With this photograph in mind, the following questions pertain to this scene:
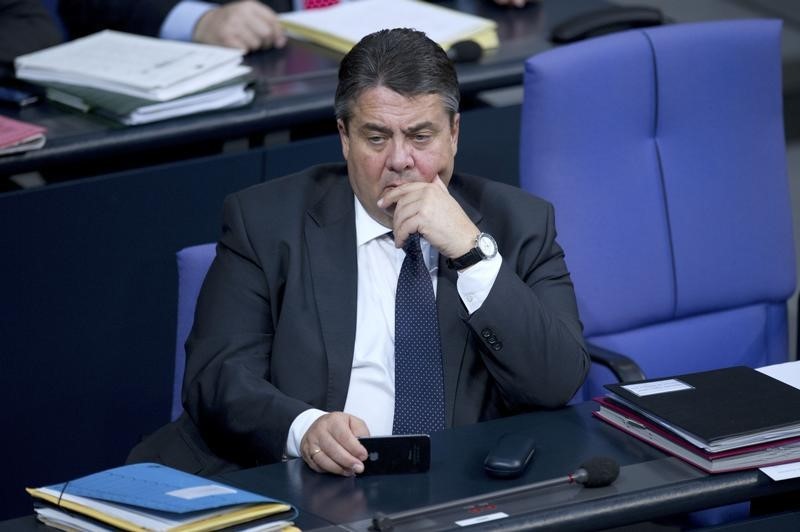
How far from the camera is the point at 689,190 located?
9.83 ft

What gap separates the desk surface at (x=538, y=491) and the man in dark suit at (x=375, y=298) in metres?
0.22

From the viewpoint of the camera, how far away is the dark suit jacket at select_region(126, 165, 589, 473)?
7.65 feet

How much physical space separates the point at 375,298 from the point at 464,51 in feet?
4.03

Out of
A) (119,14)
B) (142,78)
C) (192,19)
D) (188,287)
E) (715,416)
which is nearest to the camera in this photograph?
(715,416)

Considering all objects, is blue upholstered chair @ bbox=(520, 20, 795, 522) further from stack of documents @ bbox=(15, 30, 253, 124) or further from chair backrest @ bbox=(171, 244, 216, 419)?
stack of documents @ bbox=(15, 30, 253, 124)

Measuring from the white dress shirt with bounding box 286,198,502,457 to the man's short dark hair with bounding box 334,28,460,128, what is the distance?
25 cm

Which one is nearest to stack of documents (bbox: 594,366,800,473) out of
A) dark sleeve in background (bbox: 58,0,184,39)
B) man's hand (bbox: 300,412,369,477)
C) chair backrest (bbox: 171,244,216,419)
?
man's hand (bbox: 300,412,369,477)

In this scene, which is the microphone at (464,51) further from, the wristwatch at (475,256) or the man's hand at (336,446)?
the man's hand at (336,446)

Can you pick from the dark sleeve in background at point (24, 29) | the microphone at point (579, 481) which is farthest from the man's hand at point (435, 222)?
the dark sleeve in background at point (24, 29)

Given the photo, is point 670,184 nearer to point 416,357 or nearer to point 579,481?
point 416,357

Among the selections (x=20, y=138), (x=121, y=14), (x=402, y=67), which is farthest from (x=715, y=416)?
(x=121, y=14)

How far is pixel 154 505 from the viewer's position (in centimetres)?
179

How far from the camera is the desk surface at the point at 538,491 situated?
1911 millimetres

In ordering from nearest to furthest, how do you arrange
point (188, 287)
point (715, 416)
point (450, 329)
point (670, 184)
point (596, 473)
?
point (596, 473) → point (715, 416) → point (450, 329) → point (188, 287) → point (670, 184)
